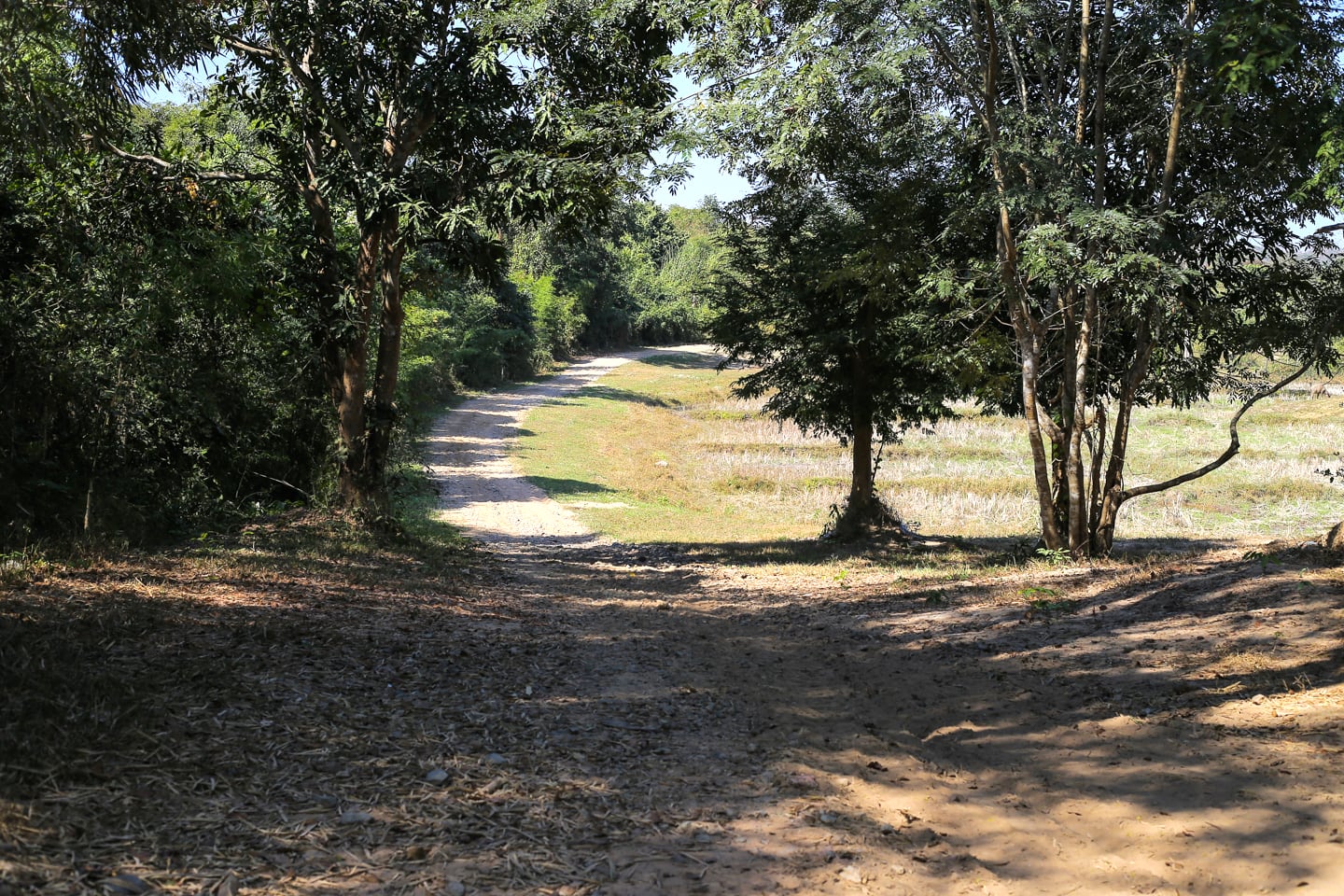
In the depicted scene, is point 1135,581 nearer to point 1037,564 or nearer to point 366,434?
point 1037,564

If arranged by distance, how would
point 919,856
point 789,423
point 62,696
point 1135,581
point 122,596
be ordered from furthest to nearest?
point 789,423 → point 1135,581 → point 122,596 → point 62,696 → point 919,856

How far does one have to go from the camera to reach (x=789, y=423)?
43438 millimetres

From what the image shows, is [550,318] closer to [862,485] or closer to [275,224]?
[862,485]

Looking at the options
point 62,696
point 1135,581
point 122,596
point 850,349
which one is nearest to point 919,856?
point 62,696

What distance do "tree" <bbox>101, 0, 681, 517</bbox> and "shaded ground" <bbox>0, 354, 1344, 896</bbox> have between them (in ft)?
14.6

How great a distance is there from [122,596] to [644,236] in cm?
10395

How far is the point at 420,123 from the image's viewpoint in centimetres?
1246

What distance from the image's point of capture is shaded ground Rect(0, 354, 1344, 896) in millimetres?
4000

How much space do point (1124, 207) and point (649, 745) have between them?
9.57 meters

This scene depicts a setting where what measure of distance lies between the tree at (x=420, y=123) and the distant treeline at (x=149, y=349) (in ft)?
2.12

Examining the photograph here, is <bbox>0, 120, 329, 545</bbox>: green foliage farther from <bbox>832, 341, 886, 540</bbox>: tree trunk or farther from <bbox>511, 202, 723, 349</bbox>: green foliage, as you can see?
<bbox>511, 202, 723, 349</bbox>: green foliage

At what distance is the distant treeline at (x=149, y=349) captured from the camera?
33.4ft

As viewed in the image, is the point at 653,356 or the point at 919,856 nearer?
the point at 919,856

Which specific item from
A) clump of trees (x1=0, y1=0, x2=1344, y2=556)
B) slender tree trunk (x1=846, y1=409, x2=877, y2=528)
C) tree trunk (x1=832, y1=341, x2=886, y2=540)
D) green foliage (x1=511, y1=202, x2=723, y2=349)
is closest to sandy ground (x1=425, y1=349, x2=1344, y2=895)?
clump of trees (x1=0, y1=0, x2=1344, y2=556)
